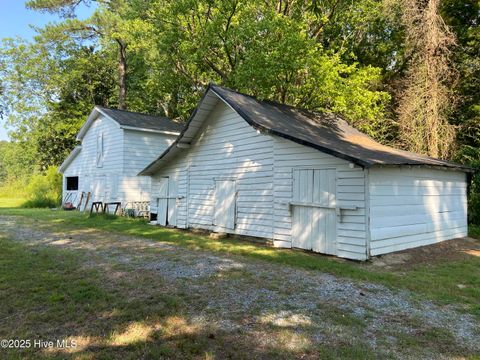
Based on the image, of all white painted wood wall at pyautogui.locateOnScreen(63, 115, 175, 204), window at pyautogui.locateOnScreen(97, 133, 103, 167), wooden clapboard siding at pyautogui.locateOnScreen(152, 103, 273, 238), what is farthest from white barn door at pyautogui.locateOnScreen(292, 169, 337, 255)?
window at pyautogui.locateOnScreen(97, 133, 103, 167)

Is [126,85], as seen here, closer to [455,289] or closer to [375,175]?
[375,175]

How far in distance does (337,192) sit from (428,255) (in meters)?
2.88

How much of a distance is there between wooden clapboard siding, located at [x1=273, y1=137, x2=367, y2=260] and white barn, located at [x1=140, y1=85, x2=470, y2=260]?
0.9 inches

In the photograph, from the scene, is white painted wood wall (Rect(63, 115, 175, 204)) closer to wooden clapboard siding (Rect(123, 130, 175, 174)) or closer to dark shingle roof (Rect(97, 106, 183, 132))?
wooden clapboard siding (Rect(123, 130, 175, 174))

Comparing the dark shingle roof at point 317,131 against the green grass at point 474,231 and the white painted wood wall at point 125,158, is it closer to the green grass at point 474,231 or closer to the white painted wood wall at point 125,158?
the green grass at point 474,231

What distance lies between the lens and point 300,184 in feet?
30.9

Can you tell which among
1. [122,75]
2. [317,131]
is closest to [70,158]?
[122,75]

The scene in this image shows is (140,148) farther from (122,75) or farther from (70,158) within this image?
(122,75)

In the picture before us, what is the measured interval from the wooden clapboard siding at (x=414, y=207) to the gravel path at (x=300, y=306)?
93.3 inches

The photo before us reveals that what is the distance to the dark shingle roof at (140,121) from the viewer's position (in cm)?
1893

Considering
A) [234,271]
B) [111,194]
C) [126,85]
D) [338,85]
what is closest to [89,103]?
[126,85]

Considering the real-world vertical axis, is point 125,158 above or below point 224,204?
above

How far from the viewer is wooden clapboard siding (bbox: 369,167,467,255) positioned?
8.23 metres

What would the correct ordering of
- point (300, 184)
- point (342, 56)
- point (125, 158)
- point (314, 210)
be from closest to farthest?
point (314, 210) → point (300, 184) → point (125, 158) → point (342, 56)
